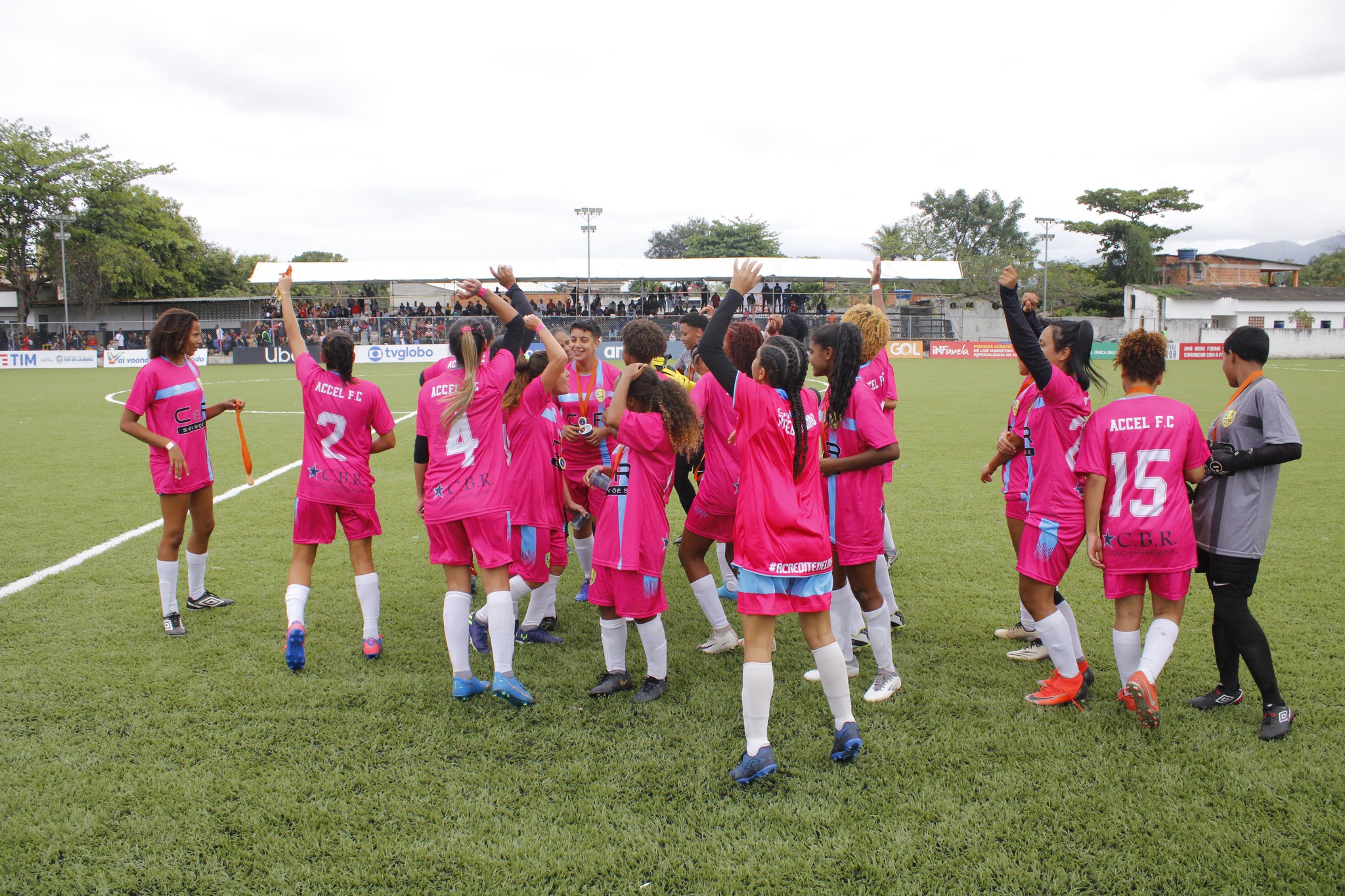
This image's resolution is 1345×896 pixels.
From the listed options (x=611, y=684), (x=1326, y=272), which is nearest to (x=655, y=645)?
(x=611, y=684)

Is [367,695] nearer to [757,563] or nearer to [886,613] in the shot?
[757,563]

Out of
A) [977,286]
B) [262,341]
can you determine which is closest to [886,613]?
[262,341]

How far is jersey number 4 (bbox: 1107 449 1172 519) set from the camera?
389cm

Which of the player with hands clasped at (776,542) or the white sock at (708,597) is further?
the white sock at (708,597)

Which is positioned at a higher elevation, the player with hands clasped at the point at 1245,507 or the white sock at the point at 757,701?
the player with hands clasped at the point at 1245,507

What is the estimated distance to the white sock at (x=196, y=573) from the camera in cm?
571

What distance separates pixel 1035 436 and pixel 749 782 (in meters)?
2.46

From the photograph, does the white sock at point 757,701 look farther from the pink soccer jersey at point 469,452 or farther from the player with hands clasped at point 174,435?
the player with hands clasped at point 174,435

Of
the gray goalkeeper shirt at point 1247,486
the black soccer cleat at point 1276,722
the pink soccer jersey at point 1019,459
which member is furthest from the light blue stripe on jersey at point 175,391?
the black soccer cleat at point 1276,722

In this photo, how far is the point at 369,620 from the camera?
4.92 metres

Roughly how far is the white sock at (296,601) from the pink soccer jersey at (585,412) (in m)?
→ 1.87

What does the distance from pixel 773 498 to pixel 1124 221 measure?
6933 cm

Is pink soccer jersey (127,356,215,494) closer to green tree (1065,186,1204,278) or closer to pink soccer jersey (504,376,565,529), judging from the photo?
pink soccer jersey (504,376,565,529)

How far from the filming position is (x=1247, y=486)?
12.9 ft
